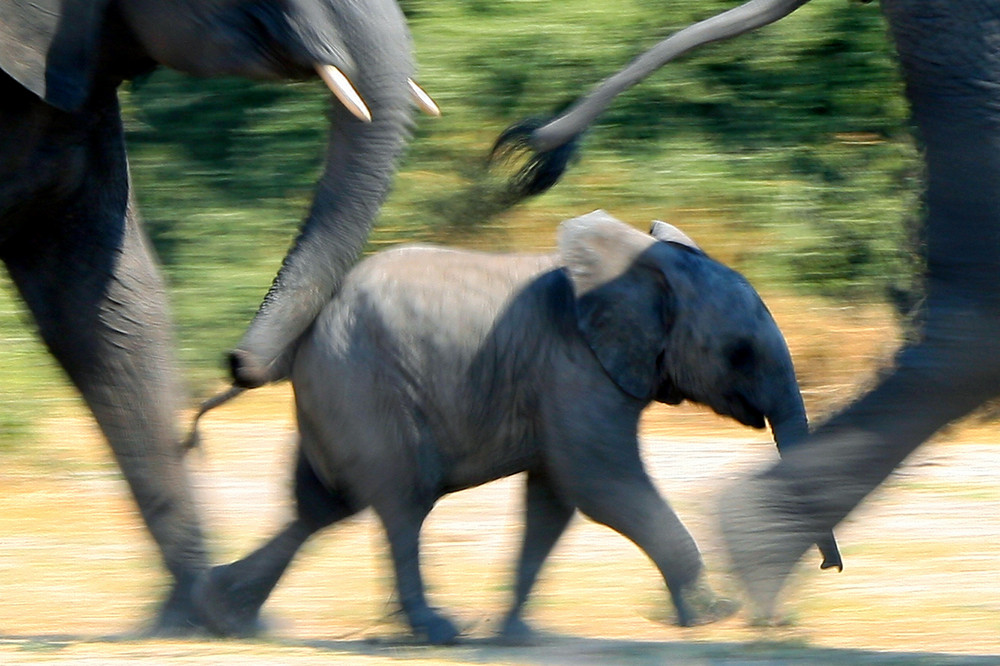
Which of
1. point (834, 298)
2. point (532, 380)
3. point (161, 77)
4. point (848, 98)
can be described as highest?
point (532, 380)

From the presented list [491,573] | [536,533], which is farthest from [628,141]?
[536,533]

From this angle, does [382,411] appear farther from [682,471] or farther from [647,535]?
[682,471]

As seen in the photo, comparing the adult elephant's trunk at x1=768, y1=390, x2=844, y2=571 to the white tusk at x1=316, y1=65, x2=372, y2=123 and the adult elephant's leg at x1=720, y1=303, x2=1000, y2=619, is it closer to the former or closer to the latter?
the adult elephant's leg at x1=720, y1=303, x2=1000, y2=619

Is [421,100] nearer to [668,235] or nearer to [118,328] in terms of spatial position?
[668,235]

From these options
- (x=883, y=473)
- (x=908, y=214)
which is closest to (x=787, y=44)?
(x=908, y=214)

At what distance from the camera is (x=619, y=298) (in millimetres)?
4434

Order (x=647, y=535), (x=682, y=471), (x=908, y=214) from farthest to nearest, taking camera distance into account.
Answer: (x=908, y=214) → (x=682, y=471) → (x=647, y=535)

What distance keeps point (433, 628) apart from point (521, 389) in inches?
24.6

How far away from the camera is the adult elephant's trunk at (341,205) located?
13.5 ft

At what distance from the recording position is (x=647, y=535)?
4.25 metres

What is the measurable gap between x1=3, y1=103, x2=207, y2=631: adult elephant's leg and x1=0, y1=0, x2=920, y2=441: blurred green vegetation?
3.46 metres

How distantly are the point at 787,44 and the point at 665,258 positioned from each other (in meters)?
4.61

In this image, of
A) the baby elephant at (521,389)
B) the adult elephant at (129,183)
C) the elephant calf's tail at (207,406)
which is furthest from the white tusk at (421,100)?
the elephant calf's tail at (207,406)

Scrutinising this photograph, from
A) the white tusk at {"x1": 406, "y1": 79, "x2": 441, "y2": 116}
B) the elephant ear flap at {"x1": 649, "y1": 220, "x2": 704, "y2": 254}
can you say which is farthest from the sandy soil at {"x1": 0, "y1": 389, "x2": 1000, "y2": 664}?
the white tusk at {"x1": 406, "y1": 79, "x2": 441, "y2": 116}
